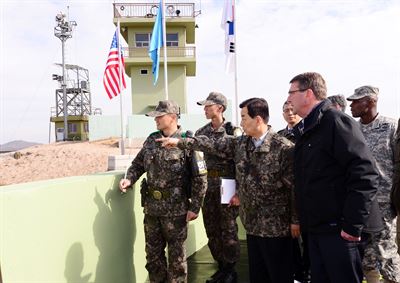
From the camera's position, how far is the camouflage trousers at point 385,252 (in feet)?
10.3

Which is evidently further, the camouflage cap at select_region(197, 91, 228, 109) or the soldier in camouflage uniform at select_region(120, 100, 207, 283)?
the camouflage cap at select_region(197, 91, 228, 109)

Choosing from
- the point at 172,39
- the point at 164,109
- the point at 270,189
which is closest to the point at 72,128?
the point at 172,39

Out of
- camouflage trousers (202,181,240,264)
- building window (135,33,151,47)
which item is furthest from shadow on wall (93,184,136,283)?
building window (135,33,151,47)

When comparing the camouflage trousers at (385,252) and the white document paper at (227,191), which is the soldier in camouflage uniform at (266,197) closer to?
the white document paper at (227,191)

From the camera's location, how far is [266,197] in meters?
2.66

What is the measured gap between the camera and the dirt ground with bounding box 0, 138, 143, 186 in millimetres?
22081

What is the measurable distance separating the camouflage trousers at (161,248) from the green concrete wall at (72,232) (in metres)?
0.25

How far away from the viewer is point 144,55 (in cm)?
2639

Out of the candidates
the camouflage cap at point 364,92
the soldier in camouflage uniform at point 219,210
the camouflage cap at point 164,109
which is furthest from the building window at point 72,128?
the camouflage cap at point 364,92

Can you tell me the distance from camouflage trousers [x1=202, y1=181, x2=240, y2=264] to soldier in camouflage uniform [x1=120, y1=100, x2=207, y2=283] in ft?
2.24

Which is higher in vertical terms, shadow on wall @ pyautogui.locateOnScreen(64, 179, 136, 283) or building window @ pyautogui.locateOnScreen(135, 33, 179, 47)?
building window @ pyautogui.locateOnScreen(135, 33, 179, 47)

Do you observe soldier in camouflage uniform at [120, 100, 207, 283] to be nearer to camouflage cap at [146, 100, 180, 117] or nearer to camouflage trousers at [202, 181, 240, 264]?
camouflage cap at [146, 100, 180, 117]

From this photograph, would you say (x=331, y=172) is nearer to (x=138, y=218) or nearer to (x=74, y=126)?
(x=138, y=218)

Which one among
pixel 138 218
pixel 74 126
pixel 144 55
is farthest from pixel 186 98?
pixel 138 218
